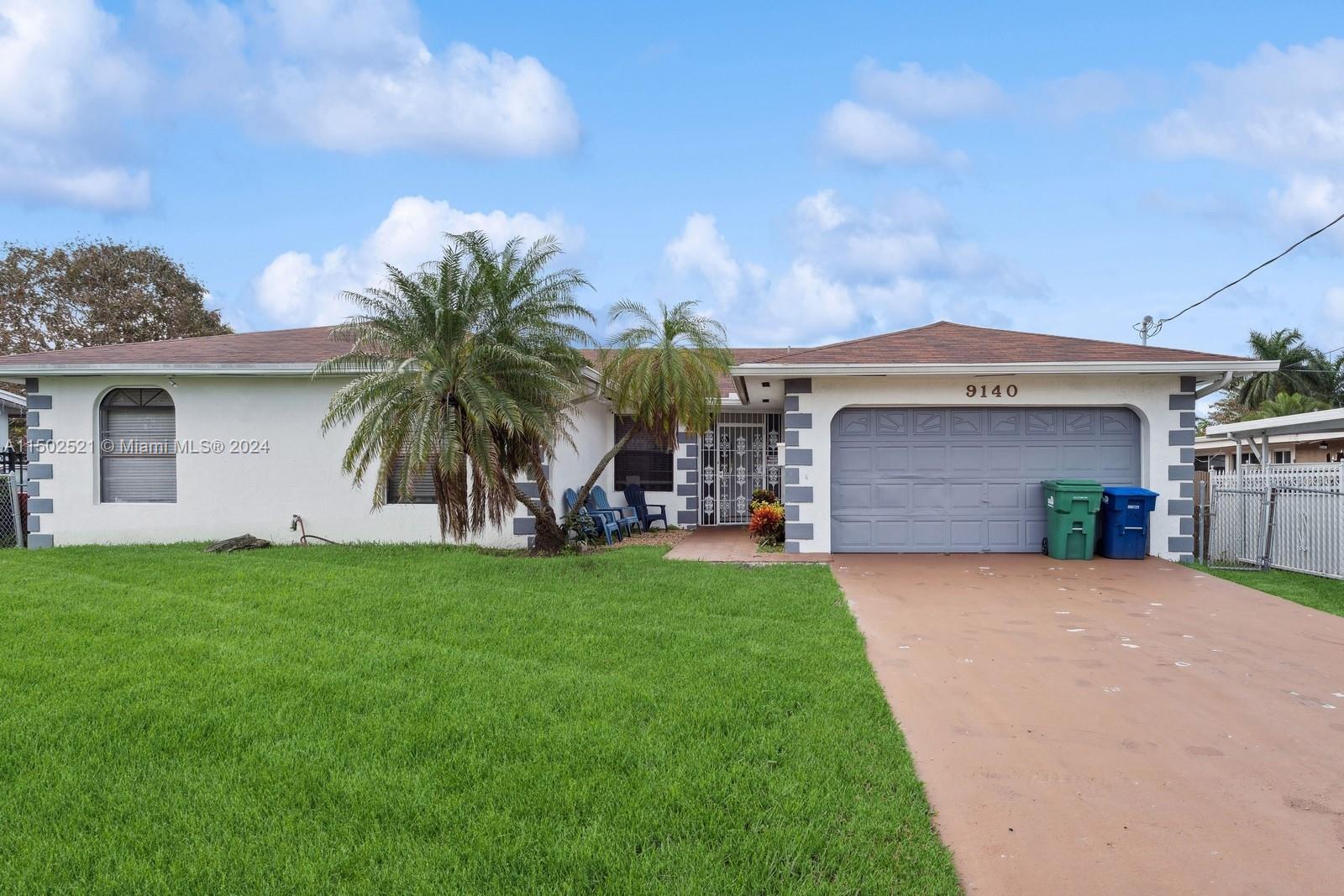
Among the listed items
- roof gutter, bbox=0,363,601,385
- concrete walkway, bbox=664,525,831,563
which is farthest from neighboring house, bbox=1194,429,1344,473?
roof gutter, bbox=0,363,601,385

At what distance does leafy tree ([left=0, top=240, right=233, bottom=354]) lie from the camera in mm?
25562

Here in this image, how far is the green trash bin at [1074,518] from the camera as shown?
1056 cm

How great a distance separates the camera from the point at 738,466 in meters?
16.7

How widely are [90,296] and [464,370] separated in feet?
83.1

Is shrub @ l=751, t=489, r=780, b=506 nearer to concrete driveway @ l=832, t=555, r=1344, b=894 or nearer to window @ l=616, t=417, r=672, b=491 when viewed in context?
window @ l=616, t=417, r=672, b=491

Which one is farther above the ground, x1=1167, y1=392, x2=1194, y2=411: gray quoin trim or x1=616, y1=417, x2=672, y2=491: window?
x1=1167, y1=392, x2=1194, y2=411: gray quoin trim

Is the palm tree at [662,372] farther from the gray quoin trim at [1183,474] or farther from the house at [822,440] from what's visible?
the gray quoin trim at [1183,474]

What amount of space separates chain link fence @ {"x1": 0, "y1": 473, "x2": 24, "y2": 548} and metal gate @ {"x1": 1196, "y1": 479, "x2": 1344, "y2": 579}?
1938 centimetres

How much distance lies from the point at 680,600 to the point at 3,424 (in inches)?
699

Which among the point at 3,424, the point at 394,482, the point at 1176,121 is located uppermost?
the point at 1176,121

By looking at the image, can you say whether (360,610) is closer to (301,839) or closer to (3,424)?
(301,839)

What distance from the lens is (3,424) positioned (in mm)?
16609

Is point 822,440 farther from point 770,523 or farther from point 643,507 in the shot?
point 643,507

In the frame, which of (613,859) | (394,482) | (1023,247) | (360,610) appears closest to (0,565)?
(394,482)
